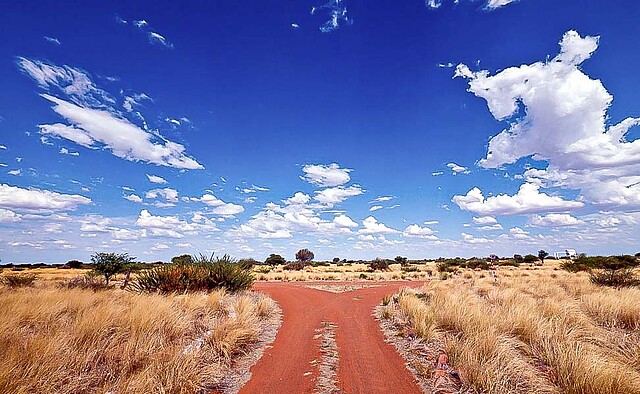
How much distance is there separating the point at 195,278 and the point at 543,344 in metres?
15.2

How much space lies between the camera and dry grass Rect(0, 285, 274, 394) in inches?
219

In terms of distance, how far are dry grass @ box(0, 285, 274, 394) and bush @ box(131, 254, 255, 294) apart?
19.4 ft

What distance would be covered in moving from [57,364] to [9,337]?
181 centimetres

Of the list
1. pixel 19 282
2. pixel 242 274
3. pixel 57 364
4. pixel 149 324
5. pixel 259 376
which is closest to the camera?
pixel 57 364

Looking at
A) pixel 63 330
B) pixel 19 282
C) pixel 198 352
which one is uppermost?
pixel 19 282

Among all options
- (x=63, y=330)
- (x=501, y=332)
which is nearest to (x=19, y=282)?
(x=63, y=330)

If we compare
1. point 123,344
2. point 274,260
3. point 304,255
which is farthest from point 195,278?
point 304,255

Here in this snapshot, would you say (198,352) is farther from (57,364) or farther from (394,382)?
(394,382)

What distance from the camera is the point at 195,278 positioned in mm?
18031

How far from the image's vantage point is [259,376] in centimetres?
723

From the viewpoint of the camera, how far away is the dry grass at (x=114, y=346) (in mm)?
5566

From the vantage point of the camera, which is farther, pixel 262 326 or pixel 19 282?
pixel 19 282

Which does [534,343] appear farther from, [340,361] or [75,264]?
[75,264]

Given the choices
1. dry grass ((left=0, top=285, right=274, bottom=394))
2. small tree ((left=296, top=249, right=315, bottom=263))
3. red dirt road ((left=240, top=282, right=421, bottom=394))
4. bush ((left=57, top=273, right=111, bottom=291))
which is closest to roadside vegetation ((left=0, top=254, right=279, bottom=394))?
dry grass ((left=0, top=285, right=274, bottom=394))
